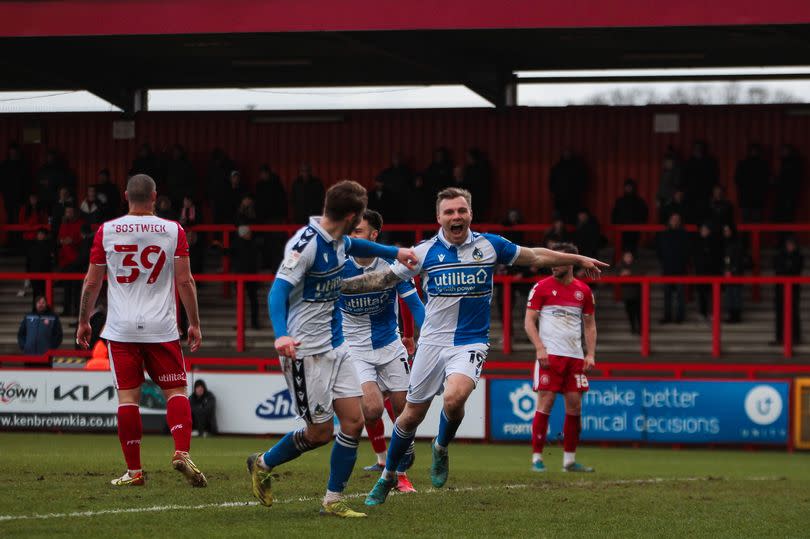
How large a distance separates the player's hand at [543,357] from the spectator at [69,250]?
11925 millimetres

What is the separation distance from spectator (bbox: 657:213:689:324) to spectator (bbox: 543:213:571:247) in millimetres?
1719

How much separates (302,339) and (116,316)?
1.86 meters

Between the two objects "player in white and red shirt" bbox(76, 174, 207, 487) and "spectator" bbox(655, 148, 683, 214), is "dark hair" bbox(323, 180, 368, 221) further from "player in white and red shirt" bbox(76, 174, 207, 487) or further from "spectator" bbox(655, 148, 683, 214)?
"spectator" bbox(655, 148, 683, 214)

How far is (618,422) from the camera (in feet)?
57.3

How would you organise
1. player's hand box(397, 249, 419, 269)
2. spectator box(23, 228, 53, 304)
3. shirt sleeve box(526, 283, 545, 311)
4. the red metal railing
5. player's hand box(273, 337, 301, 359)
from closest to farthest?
player's hand box(273, 337, 301, 359)
player's hand box(397, 249, 419, 269)
shirt sleeve box(526, 283, 545, 311)
the red metal railing
spectator box(23, 228, 53, 304)

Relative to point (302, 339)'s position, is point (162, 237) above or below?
above

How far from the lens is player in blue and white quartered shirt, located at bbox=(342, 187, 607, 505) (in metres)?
9.38

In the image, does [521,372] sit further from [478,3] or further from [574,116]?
[574,116]

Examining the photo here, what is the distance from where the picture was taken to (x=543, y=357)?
12938 mm

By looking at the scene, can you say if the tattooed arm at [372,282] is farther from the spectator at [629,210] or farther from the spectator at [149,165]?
the spectator at [149,165]

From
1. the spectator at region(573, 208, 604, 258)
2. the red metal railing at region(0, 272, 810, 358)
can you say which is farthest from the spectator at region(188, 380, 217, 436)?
the spectator at region(573, 208, 604, 258)

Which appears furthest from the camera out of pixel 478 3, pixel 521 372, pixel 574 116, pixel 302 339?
pixel 574 116

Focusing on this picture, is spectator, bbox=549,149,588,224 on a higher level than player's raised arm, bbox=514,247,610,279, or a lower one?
higher

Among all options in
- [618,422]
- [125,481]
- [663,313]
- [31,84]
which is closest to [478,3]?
[663,313]
